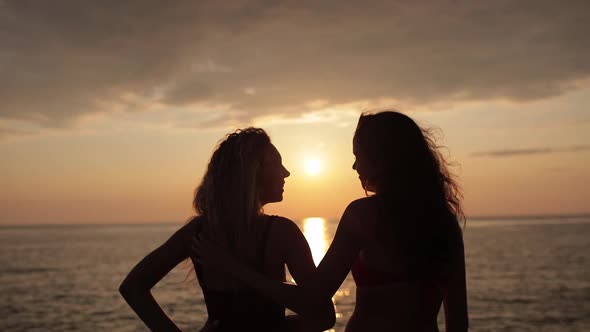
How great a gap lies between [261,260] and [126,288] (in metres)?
0.94

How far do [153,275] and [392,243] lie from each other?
1.62 metres

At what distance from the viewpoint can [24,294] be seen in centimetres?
3177

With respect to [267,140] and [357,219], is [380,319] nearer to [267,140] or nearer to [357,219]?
[357,219]

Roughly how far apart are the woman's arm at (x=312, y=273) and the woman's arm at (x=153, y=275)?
19cm

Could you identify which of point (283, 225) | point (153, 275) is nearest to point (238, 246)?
point (283, 225)

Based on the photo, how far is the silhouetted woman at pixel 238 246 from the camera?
350 cm

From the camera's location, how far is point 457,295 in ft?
11.1

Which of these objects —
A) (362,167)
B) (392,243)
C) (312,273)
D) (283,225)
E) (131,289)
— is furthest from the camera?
(131,289)

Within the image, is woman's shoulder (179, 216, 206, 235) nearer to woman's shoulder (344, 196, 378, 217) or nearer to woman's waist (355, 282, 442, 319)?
woman's shoulder (344, 196, 378, 217)

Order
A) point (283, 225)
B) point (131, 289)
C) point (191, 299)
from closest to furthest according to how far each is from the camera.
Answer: point (283, 225)
point (131, 289)
point (191, 299)

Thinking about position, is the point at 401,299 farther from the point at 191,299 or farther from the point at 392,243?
the point at 191,299

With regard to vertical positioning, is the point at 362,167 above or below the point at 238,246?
above

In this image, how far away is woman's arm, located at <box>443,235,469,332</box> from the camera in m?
3.28

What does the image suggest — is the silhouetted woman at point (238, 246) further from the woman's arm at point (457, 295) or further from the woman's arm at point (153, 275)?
the woman's arm at point (457, 295)
